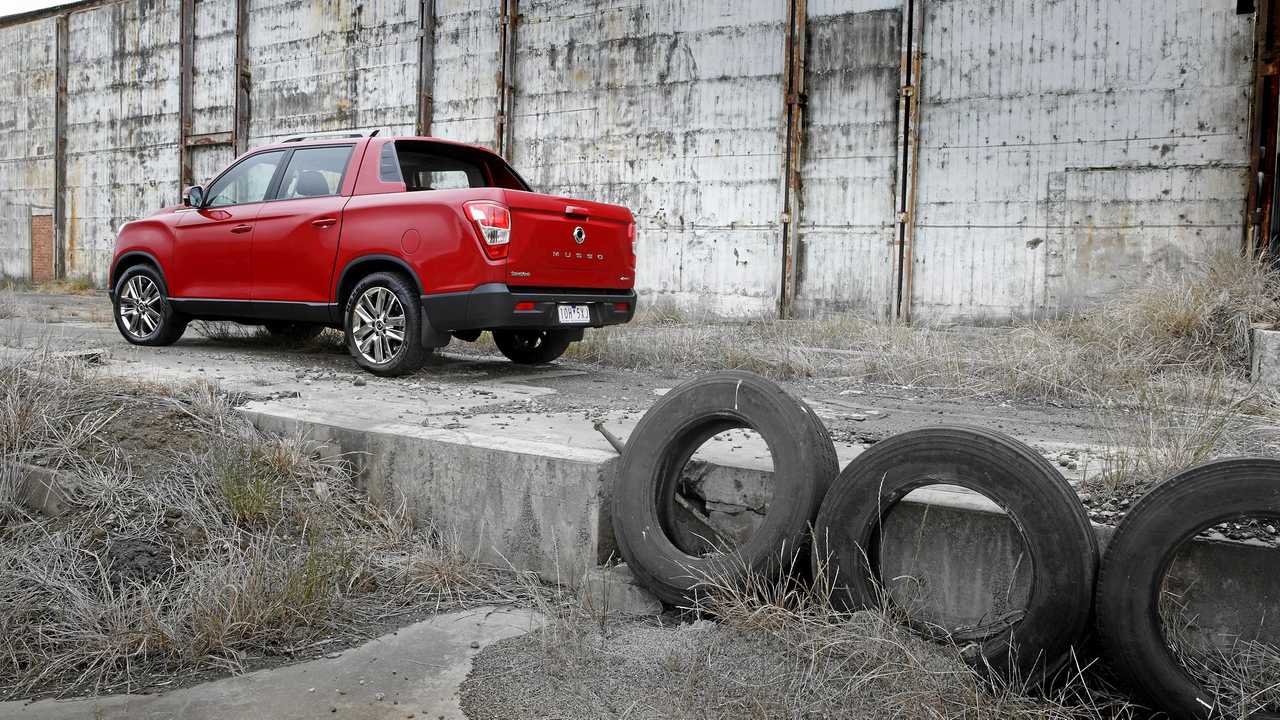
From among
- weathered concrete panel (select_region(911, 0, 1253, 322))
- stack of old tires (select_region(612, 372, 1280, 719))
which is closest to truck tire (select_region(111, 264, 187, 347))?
stack of old tires (select_region(612, 372, 1280, 719))

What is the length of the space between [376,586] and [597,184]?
10609 mm

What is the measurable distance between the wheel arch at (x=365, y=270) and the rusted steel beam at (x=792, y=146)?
6.71 meters

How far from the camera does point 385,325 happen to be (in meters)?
6.41

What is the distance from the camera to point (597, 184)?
13.6m

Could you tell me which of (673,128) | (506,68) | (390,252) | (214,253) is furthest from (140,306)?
(506,68)

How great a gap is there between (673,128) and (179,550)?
10.4 metres

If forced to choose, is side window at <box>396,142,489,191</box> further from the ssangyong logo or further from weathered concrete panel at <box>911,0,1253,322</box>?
weathered concrete panel at <box>911,0,1253,322</box>

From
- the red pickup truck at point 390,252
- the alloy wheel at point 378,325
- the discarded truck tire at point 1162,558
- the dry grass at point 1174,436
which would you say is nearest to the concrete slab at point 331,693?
the discarded truck tire at point 1162,558

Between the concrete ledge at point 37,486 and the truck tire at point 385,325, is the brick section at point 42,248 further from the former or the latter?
the concrete ledge at point 37,486

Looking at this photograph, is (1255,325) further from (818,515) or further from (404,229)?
(404,229)

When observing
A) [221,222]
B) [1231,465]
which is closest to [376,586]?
[1231,465]

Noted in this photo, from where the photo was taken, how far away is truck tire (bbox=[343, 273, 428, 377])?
6270 millimetres

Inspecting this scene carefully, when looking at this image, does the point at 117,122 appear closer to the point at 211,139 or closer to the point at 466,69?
the point at 211,139

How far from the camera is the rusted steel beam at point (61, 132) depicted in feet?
63.8
